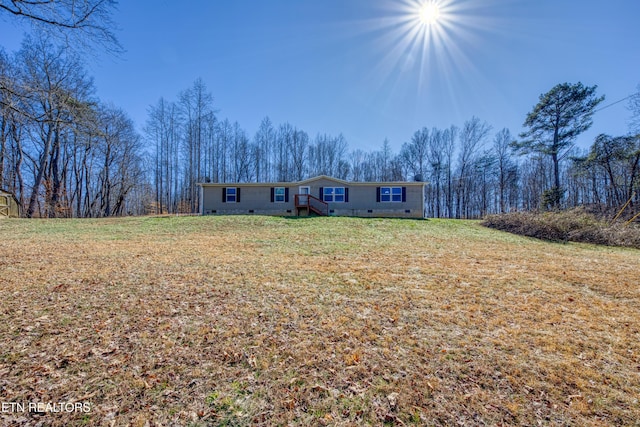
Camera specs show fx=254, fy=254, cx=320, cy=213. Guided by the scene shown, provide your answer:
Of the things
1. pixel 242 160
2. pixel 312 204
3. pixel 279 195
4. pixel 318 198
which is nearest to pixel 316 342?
pixel 312 204

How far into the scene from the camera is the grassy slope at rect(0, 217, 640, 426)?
198cm

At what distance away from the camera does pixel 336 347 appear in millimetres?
2779

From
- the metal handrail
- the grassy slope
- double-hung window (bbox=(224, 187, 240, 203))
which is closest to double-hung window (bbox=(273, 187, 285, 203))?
the metal handrail

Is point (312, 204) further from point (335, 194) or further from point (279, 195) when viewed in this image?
point (279, 195)

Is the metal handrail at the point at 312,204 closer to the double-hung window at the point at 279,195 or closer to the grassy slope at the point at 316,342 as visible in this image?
the double-hung window at the point at 279,195

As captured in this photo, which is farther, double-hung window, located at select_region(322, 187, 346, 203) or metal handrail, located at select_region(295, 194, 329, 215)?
double-hung window, located at select_region(322, 187, 346, 203)

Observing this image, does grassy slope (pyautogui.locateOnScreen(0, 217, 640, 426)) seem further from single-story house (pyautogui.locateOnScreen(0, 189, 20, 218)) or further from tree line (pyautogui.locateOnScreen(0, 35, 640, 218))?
single-story house (pyautogui.locateOnScreen(0, 189, 20, 218))

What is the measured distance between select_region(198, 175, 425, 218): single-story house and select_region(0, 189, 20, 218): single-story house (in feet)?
36.8

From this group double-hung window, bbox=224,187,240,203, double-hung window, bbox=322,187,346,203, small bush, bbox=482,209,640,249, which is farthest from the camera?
double-hung window, bbox=224,187,240,203

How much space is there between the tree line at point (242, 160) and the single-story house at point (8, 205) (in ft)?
6.97

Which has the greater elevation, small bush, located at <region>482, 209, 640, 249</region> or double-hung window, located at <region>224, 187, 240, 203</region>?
double-hung window, located at <region>224, 187, 240, 203</region>

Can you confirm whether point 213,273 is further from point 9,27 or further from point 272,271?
point 9,27

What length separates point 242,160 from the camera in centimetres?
3294

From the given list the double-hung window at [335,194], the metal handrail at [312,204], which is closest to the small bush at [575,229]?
the double-hung window at [335,194]
